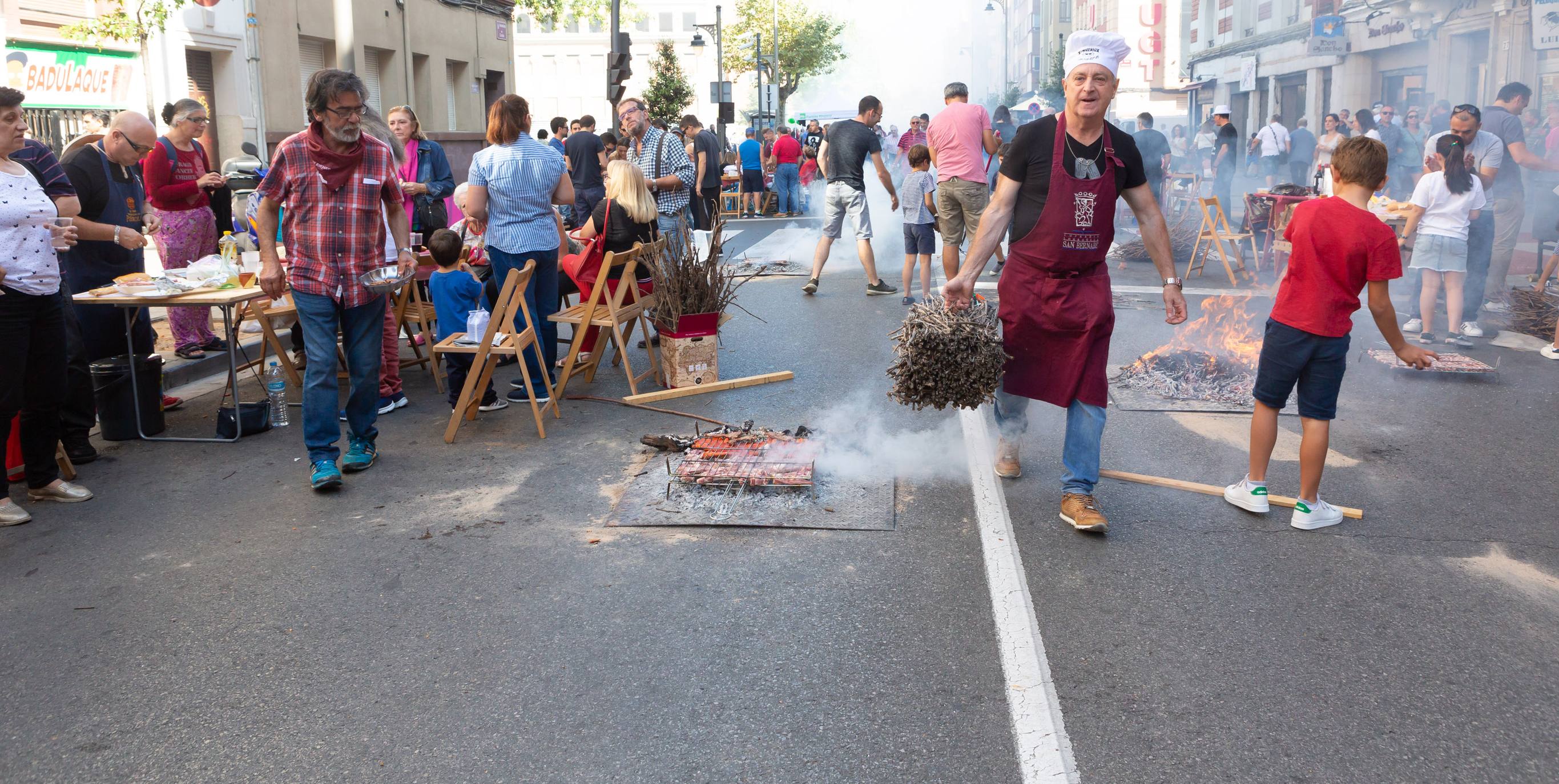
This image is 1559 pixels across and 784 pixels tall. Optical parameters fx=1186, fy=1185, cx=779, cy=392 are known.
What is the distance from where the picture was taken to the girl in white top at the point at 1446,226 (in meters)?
9.01

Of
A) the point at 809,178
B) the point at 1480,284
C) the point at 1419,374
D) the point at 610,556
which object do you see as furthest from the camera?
the point at 809,178

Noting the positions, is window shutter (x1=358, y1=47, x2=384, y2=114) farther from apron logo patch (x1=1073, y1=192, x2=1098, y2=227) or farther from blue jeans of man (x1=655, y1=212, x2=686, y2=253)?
apron logo patch (x1=1073, y1=192, x2=1098, y2=227)

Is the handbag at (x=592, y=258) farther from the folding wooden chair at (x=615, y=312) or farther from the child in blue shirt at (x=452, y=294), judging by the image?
the child in blue shirt at (x=452, y=294)

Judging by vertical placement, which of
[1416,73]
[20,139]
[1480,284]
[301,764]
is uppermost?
[1416,73]

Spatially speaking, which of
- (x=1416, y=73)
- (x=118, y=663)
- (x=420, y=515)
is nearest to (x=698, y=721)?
(x=118, y=663)

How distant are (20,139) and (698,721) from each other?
4.28 meters

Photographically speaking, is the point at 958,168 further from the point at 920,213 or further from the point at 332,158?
the point at 332,158

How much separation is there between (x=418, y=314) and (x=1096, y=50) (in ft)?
17.7

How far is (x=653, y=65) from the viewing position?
43.7 meters

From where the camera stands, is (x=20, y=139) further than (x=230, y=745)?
Yes

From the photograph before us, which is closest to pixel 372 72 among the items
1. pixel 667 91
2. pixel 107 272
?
pixel 667 91

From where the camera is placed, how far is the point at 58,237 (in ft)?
18.2

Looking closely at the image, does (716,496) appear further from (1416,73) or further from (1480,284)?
(1416,73)

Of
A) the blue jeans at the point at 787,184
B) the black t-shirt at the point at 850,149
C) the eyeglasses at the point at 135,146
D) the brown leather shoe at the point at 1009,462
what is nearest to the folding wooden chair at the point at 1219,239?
the black t-shirt at the point at 850,149
